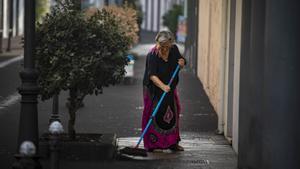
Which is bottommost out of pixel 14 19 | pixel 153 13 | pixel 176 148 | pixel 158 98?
pixel 176 148

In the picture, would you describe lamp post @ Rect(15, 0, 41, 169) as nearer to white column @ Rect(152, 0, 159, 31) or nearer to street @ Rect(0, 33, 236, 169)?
street @ Rect(0, 33, 236, 169)

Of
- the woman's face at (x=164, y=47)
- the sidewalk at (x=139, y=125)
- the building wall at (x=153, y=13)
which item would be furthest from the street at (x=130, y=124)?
the building wall at (x=153, y=13)

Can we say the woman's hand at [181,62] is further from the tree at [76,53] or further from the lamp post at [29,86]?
the lamp post at [29,86]

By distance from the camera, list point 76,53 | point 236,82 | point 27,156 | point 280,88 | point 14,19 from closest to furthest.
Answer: point 27,156 < point 280,88 < point 76,53 < point 236,82 < point 14,19

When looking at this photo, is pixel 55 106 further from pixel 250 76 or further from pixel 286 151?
pixel 286 151

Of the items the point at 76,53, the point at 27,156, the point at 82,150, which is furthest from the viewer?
the point at 76,53

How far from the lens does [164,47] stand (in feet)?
39.4

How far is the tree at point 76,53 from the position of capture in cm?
1103

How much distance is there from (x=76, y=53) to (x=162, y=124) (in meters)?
1.69

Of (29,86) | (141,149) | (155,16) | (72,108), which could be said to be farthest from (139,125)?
(155,16)

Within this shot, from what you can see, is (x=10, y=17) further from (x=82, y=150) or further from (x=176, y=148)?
(x=82, y=150)

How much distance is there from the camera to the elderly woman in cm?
1207

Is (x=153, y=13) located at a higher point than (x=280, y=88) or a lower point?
higher

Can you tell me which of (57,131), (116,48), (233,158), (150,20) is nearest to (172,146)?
(233,158)
